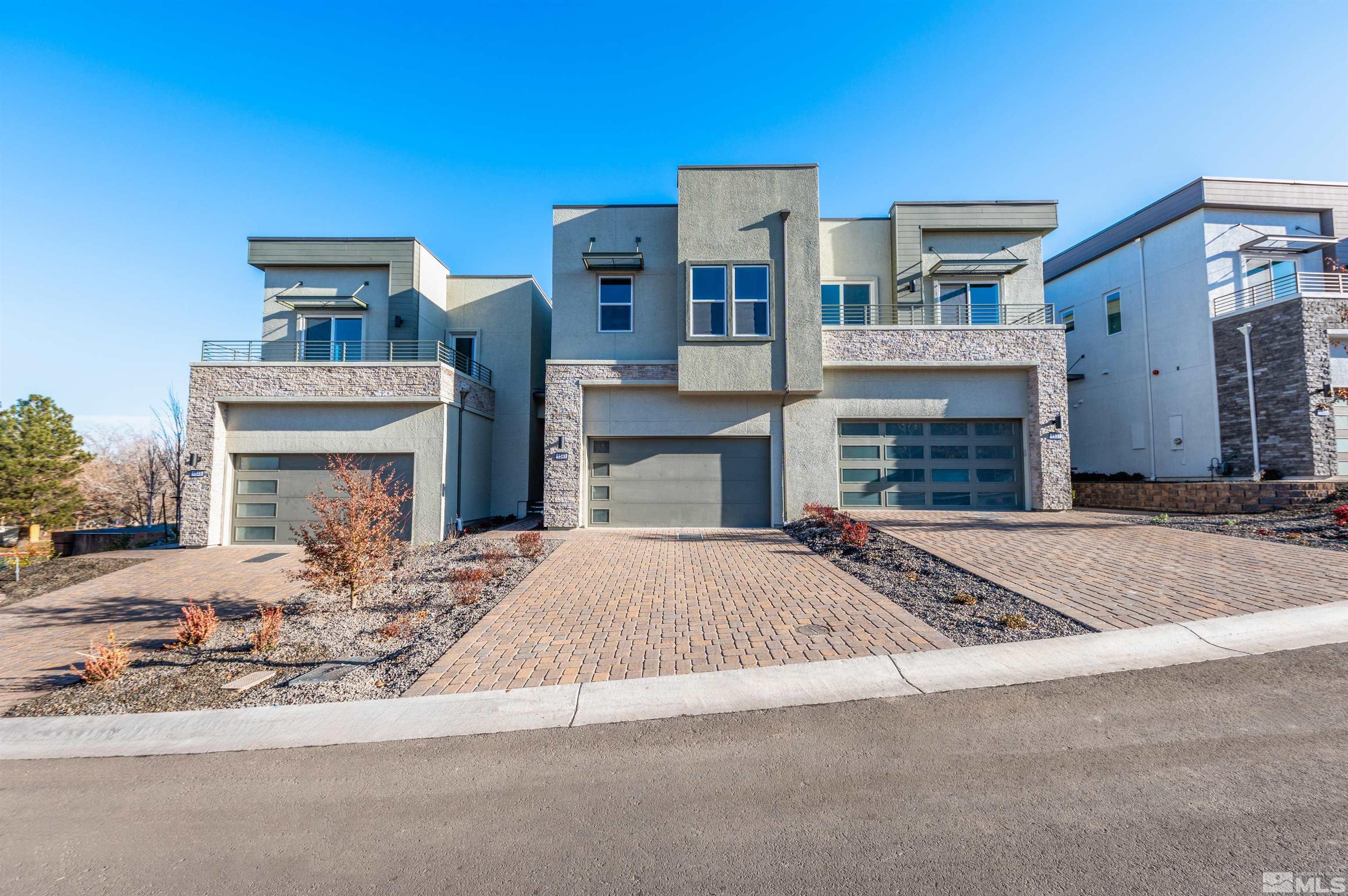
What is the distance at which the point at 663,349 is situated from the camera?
591 inches

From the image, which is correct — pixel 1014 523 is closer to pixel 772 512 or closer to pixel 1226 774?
pixel 772 512

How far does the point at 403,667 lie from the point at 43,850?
248 centimetres

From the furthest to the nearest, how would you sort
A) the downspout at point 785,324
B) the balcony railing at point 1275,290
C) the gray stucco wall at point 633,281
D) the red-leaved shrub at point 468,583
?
the balcony railing at point 1275,290 → the gray stucco wall at point 633,281 → the downspout at point 785,324 → the red-leaved shrub at point 468,583

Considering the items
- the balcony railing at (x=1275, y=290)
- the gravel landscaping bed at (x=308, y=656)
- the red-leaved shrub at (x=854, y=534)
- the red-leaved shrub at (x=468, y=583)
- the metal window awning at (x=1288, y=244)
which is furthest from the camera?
the metal window awning at (x=1288, y=244)

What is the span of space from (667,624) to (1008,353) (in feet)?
41.3

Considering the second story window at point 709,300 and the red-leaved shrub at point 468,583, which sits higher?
the second story window at point 709,300

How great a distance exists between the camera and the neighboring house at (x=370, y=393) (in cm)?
1447

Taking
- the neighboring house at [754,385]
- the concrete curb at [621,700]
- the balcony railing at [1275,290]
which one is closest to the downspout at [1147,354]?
the balcony railing at [1275,290]

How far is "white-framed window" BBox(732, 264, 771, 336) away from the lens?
45.9 ft

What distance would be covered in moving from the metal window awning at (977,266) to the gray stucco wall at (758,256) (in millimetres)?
4416

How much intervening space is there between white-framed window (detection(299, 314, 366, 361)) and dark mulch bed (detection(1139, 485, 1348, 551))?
2011 cm

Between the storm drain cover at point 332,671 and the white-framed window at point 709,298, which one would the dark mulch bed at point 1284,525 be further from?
the storm drain cover at point 332,671

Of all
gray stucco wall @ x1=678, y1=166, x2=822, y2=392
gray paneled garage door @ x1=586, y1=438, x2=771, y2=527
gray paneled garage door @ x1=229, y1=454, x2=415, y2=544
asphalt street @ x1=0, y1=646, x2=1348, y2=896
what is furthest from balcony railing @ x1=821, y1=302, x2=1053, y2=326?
asphalt street @ x1=0, y1=646, x2=1348, y2=896

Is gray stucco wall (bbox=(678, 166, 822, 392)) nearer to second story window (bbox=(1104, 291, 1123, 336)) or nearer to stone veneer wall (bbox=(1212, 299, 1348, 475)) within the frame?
stone veneer wall (bbox=(1212, 299, 1348, 475))
